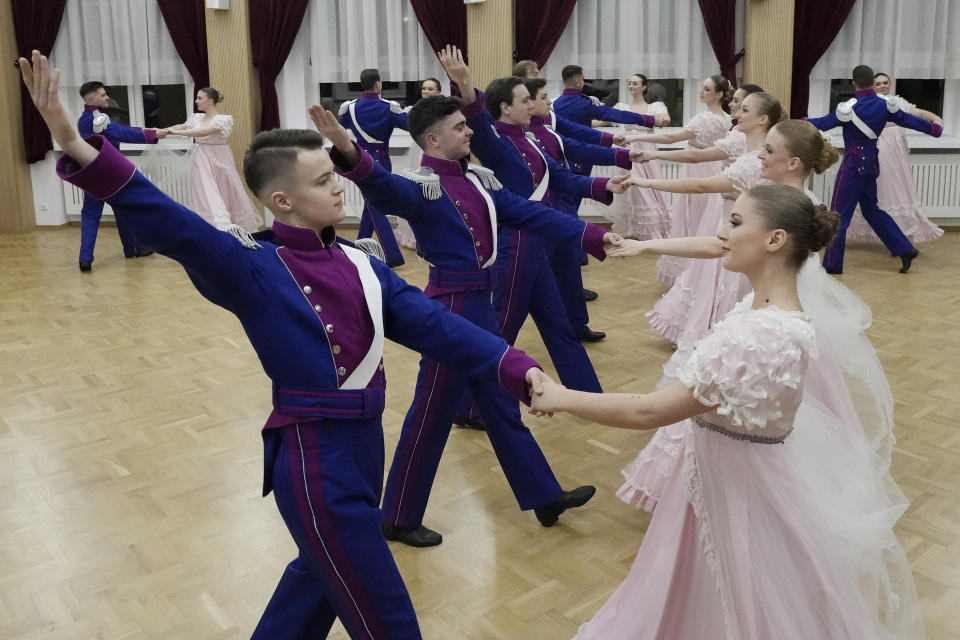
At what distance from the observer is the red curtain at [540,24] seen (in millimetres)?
9750

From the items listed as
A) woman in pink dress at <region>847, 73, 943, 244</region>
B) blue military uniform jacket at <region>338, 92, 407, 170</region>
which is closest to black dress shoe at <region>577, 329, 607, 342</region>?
blue military uniform jacket at <region>338, 92, 407, 170</region>

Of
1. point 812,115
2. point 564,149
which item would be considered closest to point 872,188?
point 812,115

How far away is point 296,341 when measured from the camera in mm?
2176

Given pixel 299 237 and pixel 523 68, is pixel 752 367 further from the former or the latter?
pixel 523 68

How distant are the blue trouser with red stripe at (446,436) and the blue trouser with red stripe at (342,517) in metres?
1.23

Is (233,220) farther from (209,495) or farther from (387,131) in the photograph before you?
(209,495)

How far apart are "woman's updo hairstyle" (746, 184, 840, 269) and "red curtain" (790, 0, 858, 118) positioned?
7.77 metres

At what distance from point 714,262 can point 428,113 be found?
6.03ft

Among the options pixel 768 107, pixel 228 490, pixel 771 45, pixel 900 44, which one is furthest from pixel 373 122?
pixel 900 44

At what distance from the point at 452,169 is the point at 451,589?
59.4 inches

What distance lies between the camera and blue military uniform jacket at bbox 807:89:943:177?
7.68 m

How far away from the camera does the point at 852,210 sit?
26.5ft

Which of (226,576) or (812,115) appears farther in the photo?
(812,115)

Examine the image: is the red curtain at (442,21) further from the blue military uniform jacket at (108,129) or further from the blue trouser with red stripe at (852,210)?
the blue trouser with red stripe at (852,210)
